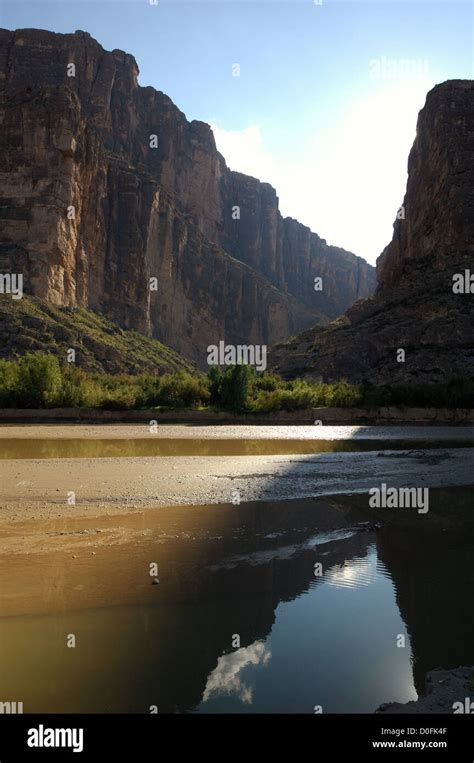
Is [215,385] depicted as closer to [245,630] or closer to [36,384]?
[36,384]

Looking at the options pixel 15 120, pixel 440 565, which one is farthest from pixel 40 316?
pixel 440 565

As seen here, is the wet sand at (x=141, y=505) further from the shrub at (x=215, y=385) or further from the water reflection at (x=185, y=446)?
the shrub at (x=215, y=385)

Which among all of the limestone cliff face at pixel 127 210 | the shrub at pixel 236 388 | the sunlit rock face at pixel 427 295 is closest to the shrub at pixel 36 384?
the shrub at pixel 236 388

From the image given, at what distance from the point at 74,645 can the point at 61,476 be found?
35.8ft

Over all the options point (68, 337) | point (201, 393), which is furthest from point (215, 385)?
point (68, 337)

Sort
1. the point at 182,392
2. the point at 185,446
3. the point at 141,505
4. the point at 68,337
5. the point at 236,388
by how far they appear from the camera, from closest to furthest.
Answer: the point at 141,505 → the point at 185,446 → the point at 236,388 → the point at 182,392 → the point at 68,337

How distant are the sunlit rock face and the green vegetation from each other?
25.9 ft

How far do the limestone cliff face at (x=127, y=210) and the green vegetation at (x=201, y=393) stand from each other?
26.4m

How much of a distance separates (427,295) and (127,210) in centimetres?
6411

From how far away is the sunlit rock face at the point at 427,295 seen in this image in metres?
56.4

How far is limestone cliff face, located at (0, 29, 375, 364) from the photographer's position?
77188 mm

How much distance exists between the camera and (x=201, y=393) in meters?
50.0
